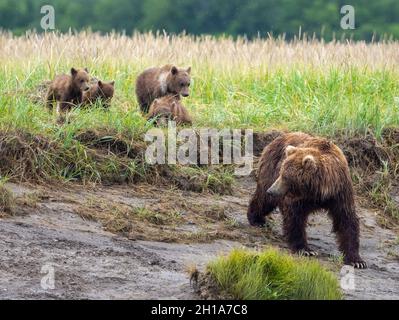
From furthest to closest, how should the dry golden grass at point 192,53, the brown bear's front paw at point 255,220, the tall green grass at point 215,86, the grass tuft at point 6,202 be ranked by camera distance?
the dry golden grass at point 192,53
the tall green grass at point 215,86
the brown bear's front paw at point 255,220
the grass tuft at point 6,202

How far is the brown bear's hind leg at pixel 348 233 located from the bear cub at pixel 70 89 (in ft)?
10.9

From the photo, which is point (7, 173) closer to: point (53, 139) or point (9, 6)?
point (53, 139)

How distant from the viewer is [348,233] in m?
8.85

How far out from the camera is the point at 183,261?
27.2 feet

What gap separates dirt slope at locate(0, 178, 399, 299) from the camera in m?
7.55

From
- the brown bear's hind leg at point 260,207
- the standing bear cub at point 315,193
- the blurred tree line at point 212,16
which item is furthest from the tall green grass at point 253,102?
the blurred tree line at point 212,16

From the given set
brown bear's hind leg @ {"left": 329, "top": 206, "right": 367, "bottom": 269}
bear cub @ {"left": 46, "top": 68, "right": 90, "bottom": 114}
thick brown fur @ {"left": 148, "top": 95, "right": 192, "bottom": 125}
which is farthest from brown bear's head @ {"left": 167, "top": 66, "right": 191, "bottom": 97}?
brown bear's hind leg @ {"left": 329, "top": 206, "right": 367, "bottom": 269}

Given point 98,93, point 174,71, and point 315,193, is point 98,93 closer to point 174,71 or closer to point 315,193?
point 174,71

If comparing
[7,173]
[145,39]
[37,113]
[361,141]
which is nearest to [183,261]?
[7,173]

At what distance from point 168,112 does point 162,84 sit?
95 centimetres

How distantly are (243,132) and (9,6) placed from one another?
32.2 metres

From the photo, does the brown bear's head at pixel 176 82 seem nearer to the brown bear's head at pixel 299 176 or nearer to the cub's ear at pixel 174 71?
the cub's ear at pixel 174 71

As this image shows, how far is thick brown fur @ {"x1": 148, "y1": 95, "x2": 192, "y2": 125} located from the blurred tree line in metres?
27.3

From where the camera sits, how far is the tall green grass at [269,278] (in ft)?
24.1
